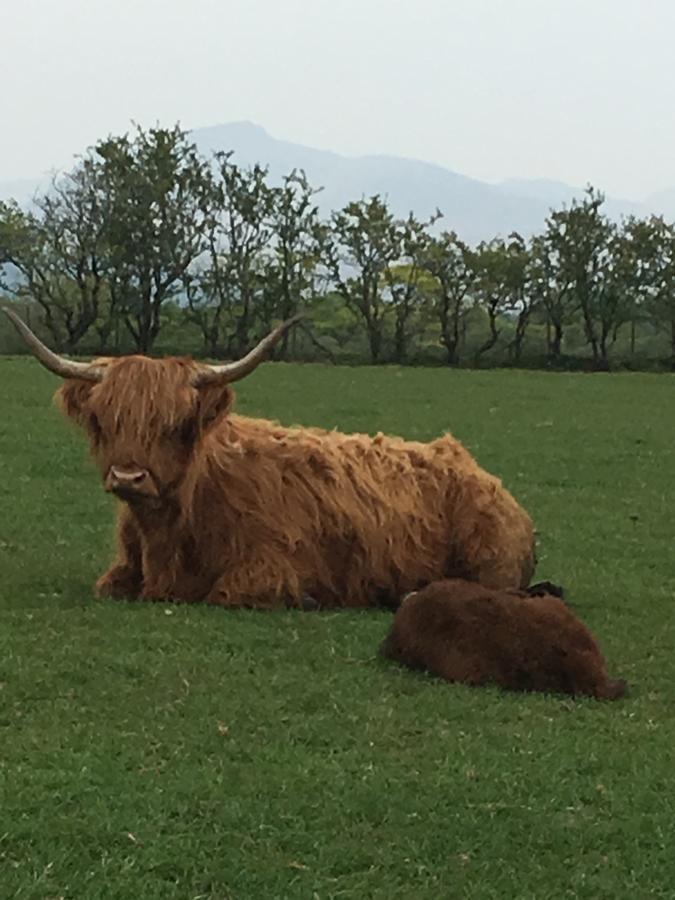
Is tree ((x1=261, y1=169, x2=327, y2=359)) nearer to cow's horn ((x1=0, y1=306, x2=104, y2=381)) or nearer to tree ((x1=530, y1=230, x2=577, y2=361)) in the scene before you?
tree ((x1=530, y1=230, x2=577, y2=361))

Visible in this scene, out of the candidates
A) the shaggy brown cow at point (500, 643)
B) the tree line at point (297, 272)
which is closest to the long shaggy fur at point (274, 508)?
the shaggy brown cow at point (500, 643)

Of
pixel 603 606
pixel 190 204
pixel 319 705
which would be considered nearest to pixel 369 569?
pixel 603 606

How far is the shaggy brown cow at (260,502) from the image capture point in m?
6.69

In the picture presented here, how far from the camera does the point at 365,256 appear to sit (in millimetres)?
49031

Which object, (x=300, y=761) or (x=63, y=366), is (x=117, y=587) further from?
(x=300, y=761)

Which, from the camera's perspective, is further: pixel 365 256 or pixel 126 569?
pixel 365 256

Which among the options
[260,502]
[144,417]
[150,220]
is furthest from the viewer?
[150,220]

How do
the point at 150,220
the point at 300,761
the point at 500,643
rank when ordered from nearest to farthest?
the point at 300,761 → the point at 500,643 → the point at 150,220

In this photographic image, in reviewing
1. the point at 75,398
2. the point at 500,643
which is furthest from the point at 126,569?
the point at 500,643

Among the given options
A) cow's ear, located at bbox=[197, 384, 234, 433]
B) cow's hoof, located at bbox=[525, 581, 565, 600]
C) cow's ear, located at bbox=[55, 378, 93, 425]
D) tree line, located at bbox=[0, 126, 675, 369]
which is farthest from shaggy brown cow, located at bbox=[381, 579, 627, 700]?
tree line, located at bbox=[0, 126, 675, 369]

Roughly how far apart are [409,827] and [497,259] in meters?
45.3

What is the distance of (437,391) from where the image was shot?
2505 centimetres

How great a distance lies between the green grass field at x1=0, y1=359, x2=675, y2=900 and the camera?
3656mm

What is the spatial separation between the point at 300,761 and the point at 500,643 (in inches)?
54.0
